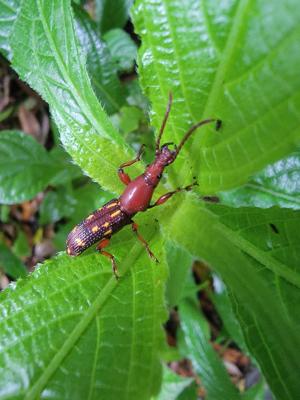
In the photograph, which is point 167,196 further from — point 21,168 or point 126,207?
point 21,168

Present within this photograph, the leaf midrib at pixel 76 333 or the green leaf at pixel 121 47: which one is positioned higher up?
the green leaf at pixel 121 47

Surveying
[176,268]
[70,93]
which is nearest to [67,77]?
[70,93]

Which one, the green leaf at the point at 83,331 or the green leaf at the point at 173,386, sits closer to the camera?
the green leaf at the point at 83,331

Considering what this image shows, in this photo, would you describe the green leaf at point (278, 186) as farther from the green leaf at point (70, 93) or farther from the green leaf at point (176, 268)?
the green leaf at point (70, 93)

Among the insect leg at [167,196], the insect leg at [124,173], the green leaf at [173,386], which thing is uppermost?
the insect leg at [124,173]

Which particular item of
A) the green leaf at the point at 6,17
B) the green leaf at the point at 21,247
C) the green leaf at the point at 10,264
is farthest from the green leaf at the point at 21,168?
the green leaf at the point at 21,247

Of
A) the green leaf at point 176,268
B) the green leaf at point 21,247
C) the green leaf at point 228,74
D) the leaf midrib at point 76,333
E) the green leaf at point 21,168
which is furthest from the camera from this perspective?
the green leaf at point 21,247
